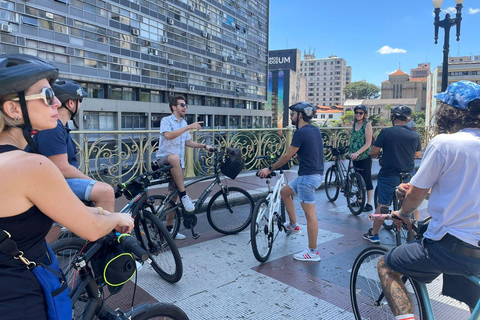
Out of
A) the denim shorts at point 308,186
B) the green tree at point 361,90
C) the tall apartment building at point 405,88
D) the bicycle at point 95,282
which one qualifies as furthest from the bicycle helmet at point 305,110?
the tall apartment building at point 405,88

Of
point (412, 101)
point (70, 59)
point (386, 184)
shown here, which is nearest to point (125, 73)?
point (70, 59)

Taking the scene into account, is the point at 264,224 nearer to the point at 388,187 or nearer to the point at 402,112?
the point at 388,187

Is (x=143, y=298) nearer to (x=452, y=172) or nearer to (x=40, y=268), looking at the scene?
(x=40, y=268)

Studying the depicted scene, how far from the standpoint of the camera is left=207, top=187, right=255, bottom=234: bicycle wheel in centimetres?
559

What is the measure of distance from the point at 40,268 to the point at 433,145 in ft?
7.01

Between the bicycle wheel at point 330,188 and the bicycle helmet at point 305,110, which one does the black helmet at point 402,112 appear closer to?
the bicycle helmet at point 305,110

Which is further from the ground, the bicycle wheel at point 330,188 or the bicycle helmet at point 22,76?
the bicycle helmet at point 22,76

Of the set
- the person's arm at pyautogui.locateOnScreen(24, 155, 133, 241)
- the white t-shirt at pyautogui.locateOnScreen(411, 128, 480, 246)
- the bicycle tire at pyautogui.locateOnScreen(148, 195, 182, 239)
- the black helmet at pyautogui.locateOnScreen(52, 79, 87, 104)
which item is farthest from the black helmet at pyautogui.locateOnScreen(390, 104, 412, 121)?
the person's arm at pyautogui.locateOnScreen(24, 155, 133, 241)

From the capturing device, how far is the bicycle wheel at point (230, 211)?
18.3 feet

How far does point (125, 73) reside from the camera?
1998 inches

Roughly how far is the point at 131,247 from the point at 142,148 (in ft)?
20.5

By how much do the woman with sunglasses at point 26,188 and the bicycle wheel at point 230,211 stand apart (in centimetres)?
405

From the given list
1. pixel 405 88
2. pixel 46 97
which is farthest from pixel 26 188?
pixel 405 88

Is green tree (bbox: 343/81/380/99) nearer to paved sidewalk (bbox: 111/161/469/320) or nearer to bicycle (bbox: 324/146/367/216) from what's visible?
bicycle (bbox: 324/146/367/216)
